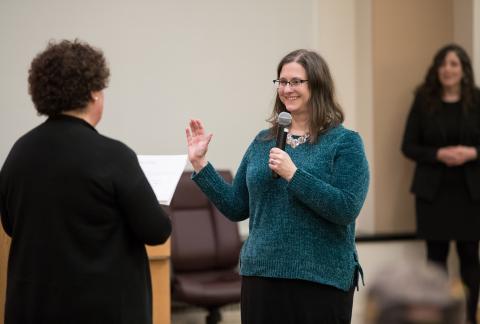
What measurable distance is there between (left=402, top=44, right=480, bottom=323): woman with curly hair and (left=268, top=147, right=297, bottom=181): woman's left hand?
2.54 metres

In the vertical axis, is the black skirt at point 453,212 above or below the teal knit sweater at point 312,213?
below

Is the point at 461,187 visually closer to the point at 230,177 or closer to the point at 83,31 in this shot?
the point at 230,177

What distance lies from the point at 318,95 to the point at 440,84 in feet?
8.24

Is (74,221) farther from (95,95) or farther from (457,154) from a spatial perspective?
(457,154)

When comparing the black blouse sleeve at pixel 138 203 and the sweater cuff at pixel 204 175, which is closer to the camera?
the black blouse sleeve at pixel 138 203

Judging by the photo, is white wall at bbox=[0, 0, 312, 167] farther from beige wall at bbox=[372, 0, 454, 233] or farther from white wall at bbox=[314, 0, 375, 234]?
beige wall at bbox=[372, 0, 454, 233]

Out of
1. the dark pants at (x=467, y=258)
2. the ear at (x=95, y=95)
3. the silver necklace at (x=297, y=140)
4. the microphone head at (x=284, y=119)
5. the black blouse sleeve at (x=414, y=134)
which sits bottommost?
the dark pants at (x=467, y=258)

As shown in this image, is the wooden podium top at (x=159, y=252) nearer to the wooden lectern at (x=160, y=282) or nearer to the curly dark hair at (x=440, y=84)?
the wooden lectern at (x=160, y=282)

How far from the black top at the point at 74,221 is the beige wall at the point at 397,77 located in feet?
10.6

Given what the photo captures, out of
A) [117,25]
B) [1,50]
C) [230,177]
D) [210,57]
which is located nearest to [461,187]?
[230,177]

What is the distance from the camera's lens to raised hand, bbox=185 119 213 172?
2.23 meters

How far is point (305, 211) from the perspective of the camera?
2018mm

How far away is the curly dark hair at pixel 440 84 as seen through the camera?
4.30 m

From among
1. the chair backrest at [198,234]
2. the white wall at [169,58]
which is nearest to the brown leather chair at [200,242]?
the chair backrest at [198,234]
